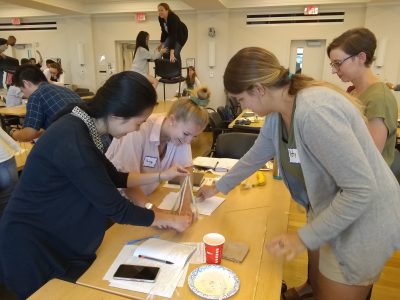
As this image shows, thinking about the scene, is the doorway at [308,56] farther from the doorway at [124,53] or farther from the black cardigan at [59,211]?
the black cardigan at [59,211]

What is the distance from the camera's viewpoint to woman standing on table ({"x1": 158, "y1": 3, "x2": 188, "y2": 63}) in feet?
14.8

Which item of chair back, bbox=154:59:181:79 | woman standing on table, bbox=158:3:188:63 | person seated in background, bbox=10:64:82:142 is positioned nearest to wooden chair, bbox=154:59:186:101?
chair back, bbox=154:59:181:79

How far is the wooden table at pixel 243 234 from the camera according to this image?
1.00m

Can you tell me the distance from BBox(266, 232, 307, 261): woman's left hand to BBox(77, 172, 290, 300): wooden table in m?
0.14

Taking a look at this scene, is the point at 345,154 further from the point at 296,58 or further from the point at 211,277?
the point at 296,58

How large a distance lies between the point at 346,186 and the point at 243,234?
22.9 inches

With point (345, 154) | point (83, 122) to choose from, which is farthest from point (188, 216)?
point (345, 154)

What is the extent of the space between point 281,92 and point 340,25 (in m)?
6.85

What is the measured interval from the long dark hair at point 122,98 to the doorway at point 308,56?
6.74 meters

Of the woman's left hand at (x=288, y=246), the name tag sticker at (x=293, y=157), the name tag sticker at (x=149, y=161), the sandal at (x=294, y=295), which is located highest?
the name tag sticker at (x=293, y=157)

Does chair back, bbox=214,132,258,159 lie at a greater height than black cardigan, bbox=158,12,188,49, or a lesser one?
lesser

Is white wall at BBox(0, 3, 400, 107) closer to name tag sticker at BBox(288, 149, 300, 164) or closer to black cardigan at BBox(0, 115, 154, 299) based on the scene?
name tag sticker at BBox(288, 149, 300, 164)

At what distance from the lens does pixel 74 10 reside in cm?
746

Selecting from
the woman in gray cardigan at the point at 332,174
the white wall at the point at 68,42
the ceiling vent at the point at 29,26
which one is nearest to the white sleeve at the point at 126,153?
the woman in gray cardigan at the point at 332,174
